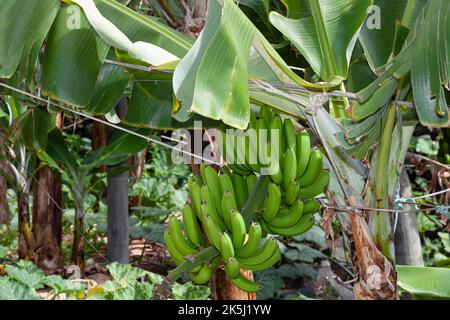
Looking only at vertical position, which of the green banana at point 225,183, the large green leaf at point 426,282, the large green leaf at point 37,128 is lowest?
the large green leaf at point 426,282

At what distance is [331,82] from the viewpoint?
1.19m

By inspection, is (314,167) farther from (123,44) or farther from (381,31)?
(123,44)

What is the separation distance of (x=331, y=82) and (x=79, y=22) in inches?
23.1

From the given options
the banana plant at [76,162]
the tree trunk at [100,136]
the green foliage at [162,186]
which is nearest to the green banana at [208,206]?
the banana plant at [76,162]

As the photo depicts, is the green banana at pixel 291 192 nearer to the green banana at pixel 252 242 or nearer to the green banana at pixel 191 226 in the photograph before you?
the green banana at pixel 252 242

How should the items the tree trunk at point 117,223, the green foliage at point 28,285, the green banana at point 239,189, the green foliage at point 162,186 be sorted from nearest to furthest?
the green banana at point 239,189 → the green foliage at point 28,285 → the tree trunk at point 117,223 → the green foliage at point 162,186

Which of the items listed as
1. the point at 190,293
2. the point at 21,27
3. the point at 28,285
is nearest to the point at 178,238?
the point at 21,27

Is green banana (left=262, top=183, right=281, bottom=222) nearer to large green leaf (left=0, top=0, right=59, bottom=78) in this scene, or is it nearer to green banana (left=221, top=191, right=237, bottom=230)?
green banana (left=221, top=191, right=237, bottom=230)

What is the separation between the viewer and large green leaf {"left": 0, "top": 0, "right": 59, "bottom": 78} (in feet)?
4.35

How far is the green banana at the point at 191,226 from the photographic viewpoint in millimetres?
1381

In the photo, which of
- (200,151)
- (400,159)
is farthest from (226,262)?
(200,151)

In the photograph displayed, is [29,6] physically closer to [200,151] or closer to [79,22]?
[79,22]

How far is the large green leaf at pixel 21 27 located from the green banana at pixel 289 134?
55 centimetres

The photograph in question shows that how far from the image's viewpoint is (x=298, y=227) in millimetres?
1378
